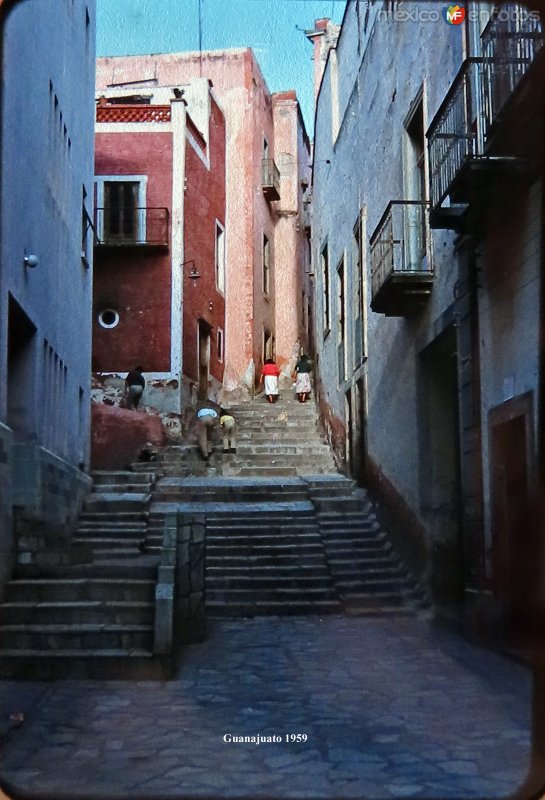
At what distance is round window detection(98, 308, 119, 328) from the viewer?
624 cm

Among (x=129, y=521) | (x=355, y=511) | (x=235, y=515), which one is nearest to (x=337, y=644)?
(x=355, y=511)

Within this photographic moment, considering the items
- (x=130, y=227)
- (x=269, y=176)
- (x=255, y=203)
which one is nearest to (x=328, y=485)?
(x=130, y=227)

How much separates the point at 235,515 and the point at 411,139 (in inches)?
84.9

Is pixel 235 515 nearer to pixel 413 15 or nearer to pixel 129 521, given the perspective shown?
pixel 129 521

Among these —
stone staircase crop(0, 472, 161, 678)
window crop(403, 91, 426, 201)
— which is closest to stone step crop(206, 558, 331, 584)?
stone staircase crop(0, 472, 161, 678)

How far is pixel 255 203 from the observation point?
1495 cm

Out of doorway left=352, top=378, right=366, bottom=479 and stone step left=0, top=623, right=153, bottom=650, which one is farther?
doorway left=352, top=378, right=366, bottom=479

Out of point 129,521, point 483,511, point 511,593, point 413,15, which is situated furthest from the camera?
point 129,521

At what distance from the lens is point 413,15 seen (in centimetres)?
412

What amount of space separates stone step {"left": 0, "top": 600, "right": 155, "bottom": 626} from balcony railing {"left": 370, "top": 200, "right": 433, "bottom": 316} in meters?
1.98

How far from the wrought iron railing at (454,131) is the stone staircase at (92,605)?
209cm

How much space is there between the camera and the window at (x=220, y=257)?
7.65 m

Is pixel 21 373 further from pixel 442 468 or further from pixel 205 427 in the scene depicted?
pixel 442 468

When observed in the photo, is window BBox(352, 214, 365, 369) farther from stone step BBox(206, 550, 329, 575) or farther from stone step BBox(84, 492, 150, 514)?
stone step BBox(84, 492, 150, 514)
